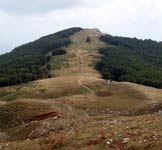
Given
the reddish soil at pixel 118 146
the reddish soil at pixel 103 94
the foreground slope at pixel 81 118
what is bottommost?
the reddish soil at pixel 103 94

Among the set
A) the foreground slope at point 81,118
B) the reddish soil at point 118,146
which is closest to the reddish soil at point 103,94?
the foreground slope at point 81,118

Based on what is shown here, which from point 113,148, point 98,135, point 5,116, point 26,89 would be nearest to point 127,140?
point 113,148

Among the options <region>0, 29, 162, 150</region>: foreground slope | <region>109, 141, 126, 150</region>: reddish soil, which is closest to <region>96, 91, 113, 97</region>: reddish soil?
<region>0, 29, 162, 150</region>: foreground slope

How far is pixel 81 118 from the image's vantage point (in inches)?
1858

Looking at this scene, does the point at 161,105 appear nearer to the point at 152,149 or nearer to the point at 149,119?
the point at 149,119

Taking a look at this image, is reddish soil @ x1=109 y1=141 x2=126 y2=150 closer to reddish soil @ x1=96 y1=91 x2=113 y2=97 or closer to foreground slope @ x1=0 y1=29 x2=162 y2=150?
foreground slope @ x1=0 y1=29 x2=162 y2=150

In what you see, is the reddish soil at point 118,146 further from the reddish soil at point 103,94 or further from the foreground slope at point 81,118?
the reddish soil at point 103,94

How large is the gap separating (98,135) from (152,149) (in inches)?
196

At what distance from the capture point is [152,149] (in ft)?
72.0

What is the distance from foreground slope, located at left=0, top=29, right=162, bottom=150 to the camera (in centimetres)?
2495

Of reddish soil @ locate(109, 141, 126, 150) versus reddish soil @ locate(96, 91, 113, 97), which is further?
reddish soil @ locate(96, 91, 113, 97)

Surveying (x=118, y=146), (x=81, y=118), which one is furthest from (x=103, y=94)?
(x=118, y=146)

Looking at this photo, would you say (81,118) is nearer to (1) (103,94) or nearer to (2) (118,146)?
(2) (118,146)

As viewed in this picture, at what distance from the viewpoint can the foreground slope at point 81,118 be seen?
81.9 feet
